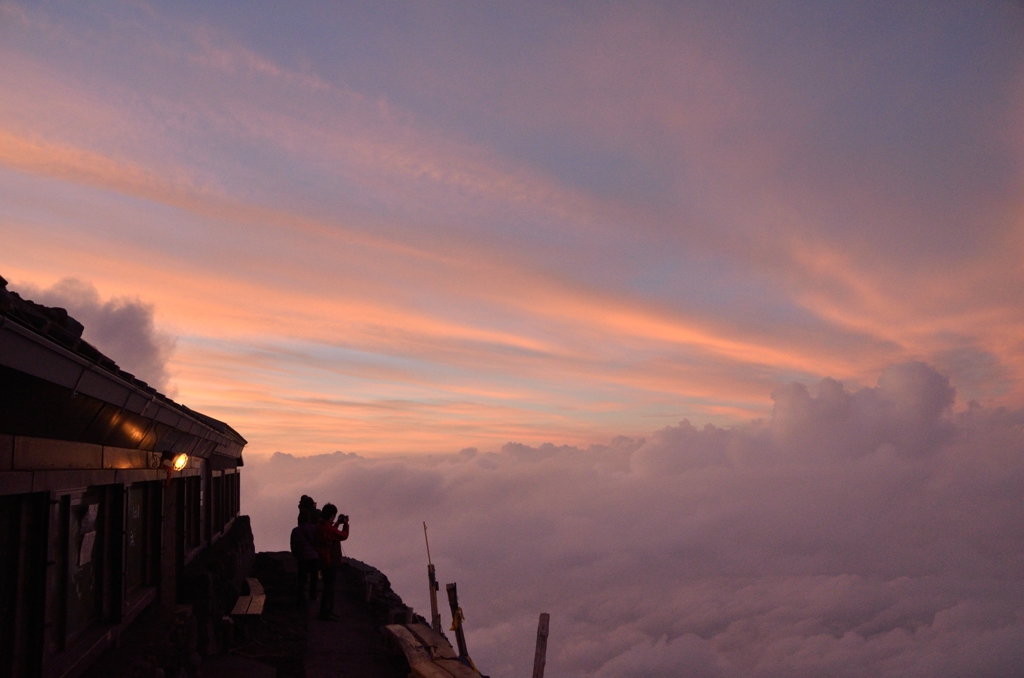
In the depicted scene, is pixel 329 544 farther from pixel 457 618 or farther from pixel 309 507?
pixel 309 507

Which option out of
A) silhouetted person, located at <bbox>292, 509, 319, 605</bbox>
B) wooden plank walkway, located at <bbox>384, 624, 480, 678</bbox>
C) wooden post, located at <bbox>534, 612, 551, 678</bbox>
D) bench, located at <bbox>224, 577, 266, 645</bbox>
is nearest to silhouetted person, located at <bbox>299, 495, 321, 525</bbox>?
silhouetted person, located at <bbox>292, 509, 319, 605</bbox>

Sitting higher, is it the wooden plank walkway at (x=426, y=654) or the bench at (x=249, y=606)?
the bench at (x=249, y=606)

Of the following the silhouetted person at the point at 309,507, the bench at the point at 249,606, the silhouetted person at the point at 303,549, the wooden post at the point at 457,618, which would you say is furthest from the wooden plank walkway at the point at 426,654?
the silhouetted person at the point at 309,507

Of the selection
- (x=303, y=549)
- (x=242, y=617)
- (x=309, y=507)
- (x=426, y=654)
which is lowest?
(x=426, y=654)

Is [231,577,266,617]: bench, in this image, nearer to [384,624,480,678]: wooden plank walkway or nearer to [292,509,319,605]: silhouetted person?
[292,509,319,605]: silhouetted person

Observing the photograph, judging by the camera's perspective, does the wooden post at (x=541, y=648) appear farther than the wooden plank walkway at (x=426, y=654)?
Yes

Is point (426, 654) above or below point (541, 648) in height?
above

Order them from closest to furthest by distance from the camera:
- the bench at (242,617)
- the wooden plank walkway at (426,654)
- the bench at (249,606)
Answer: the wooden plank walkway at (426,654), the bench at (242,617), the bench at (249,606)

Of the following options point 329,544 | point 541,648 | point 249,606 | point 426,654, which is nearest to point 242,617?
point 249,606

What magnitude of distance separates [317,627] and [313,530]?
1.83 meters

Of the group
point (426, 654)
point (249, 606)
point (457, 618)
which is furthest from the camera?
point (457, 618)

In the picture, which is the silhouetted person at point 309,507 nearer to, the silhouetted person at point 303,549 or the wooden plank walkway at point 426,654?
the silhouetted person at point 303,549

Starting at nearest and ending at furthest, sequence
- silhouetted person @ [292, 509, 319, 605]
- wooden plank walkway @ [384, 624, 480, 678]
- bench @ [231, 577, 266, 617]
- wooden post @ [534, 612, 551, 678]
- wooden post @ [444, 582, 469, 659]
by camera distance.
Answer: wooden plank walkway @ [384, 624, 480, 678], bench @ [231, 577, 266, 617], wooden post @ [534, 612, 551, 678], wooden post @ [444, 582, 469, 659], silhouetted person @ [292, 509, 319, 605]

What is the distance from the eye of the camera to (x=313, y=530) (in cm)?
1427
